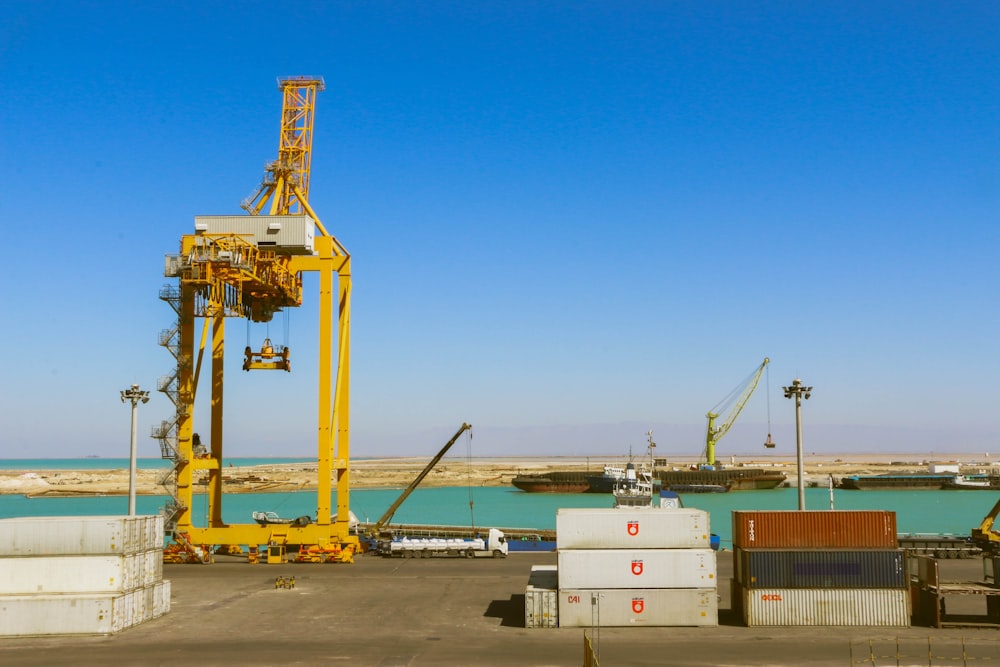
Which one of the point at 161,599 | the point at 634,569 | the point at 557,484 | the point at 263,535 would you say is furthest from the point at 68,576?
the point at 557,484

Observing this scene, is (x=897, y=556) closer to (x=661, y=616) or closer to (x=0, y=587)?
(x=661, y=616)

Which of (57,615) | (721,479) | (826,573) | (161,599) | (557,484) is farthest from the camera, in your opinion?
(557,484)

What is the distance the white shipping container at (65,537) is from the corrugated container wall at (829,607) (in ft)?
101

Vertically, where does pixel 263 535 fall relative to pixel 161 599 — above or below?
above

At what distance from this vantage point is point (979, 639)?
3838cm

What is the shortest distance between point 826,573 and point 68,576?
36324 mm

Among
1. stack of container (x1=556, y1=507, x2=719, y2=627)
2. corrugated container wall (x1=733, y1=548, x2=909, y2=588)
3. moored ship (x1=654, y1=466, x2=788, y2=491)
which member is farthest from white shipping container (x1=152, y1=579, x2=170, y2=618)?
moored ship (x1=654, y1=466, x2=788, y2=491)

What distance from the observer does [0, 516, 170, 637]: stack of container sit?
4034 cm

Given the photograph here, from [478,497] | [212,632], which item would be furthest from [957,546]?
[478,497]

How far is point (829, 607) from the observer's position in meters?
41.0

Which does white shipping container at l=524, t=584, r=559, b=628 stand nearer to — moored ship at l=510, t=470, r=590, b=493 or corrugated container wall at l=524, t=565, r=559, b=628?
corrugated container wall at l=524, t=565, r=559, b=628

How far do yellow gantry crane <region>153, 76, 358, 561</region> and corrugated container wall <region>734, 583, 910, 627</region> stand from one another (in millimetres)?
35524

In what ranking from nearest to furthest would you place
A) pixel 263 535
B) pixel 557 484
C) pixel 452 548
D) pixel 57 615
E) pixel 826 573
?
pixel 57 615, pixel 826 573, pixel 263 535, pixel 452 548, pixel 557 484

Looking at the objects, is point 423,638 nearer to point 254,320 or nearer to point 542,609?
point 542,609
